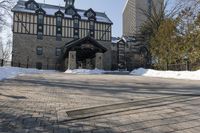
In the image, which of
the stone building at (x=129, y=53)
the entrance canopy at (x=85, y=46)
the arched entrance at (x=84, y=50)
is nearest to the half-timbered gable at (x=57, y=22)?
the stone building at (x=129, y=53)

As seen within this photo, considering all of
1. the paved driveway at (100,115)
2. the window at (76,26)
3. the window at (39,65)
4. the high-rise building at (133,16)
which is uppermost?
the high-rise building at (133,16)

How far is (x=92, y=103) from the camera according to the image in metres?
7.62

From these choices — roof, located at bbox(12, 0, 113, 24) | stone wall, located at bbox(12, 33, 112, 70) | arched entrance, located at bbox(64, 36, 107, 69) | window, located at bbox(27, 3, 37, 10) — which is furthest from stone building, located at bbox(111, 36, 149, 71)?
window, located at bbox(27, 3, 37, 10)

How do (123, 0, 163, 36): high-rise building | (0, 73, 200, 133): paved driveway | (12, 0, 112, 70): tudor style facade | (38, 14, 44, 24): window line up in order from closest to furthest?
(0, 73, 200, 133): paved driveway < (12, 0, 112, 70): tudor style facade < (38, 14, 44, 24): window < (123, 0, 163, 36): high-rise building

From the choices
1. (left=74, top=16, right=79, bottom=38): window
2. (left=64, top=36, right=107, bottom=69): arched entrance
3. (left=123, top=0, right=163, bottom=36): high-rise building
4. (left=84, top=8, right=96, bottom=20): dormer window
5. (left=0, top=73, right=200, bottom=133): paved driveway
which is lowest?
(left=0, top=73, right=200, bottom=133): paved driveway

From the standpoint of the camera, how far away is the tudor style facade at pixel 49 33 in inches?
2072

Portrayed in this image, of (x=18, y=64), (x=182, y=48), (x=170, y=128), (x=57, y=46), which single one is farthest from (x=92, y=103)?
(x=57, y=46)

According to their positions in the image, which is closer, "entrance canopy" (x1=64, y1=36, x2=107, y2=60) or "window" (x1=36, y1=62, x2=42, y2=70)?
"entrance canopy" (x1=64, y1=36, x2=107, y2=60)

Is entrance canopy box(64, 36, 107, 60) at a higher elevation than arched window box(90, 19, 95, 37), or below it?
below

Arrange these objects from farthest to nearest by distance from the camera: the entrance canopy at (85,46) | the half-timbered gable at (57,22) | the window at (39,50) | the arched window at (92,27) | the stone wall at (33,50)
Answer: the arched window at (92,27) → the window at (39,50) → the stone wall at (33,50) → the half-timbered gable at (57,22) → the entrance canopy at (85,46)

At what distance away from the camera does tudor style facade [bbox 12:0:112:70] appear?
173ft

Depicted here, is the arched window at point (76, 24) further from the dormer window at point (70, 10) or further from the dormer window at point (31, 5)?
the dormer window at point (31, 5)

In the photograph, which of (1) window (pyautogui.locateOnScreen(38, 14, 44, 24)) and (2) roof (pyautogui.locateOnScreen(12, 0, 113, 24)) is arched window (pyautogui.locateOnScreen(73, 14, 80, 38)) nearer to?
(2) roof (pyautogui.locateOnScreen(12, 0, 113, 24))

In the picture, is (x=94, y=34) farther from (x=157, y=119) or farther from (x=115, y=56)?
(x=157, y=119)
